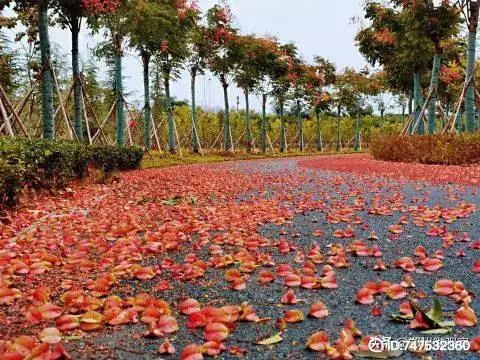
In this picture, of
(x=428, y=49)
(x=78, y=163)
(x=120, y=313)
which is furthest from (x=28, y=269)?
(x=428, y=49)

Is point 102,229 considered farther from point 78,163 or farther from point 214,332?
point 78,163

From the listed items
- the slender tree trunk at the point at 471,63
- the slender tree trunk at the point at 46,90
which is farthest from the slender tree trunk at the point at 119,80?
the slender tree trunk at the point at 471,63

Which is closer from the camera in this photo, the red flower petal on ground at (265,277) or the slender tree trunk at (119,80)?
the red flower petal on ground at (265,277)

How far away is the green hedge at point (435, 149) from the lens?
14330 millimetres

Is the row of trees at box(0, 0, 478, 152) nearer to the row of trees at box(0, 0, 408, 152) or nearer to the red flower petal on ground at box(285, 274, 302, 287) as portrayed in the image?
the row of trees at box(0, 0, 408, 152)

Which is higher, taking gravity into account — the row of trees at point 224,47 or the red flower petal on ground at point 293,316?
the row of trees at point 224,47

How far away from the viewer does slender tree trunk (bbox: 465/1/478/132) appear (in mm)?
16812

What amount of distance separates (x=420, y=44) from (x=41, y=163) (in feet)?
56.8

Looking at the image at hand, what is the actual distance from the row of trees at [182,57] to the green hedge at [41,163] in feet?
6.43

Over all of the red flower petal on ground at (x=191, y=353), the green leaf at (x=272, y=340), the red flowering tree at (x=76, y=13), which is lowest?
the green leaf at (x=272, y=340)

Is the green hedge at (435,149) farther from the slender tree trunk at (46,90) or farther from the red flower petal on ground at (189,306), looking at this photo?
the red flower petal on ground at (189,306)

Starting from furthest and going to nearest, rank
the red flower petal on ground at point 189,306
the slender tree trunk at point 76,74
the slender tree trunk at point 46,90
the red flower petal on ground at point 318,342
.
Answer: the slender tree trunk at point 76,74 → the slender tree trunk at point 46,90 → the red flower petal on ground at point 189,306 → the red flower petal on ground at point 318,342

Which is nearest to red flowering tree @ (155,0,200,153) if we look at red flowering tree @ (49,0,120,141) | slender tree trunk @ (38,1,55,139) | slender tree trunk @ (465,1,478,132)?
red flowering tree @ (49,0,120,141)

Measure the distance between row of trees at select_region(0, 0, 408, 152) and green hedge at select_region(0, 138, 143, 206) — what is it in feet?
6.43
